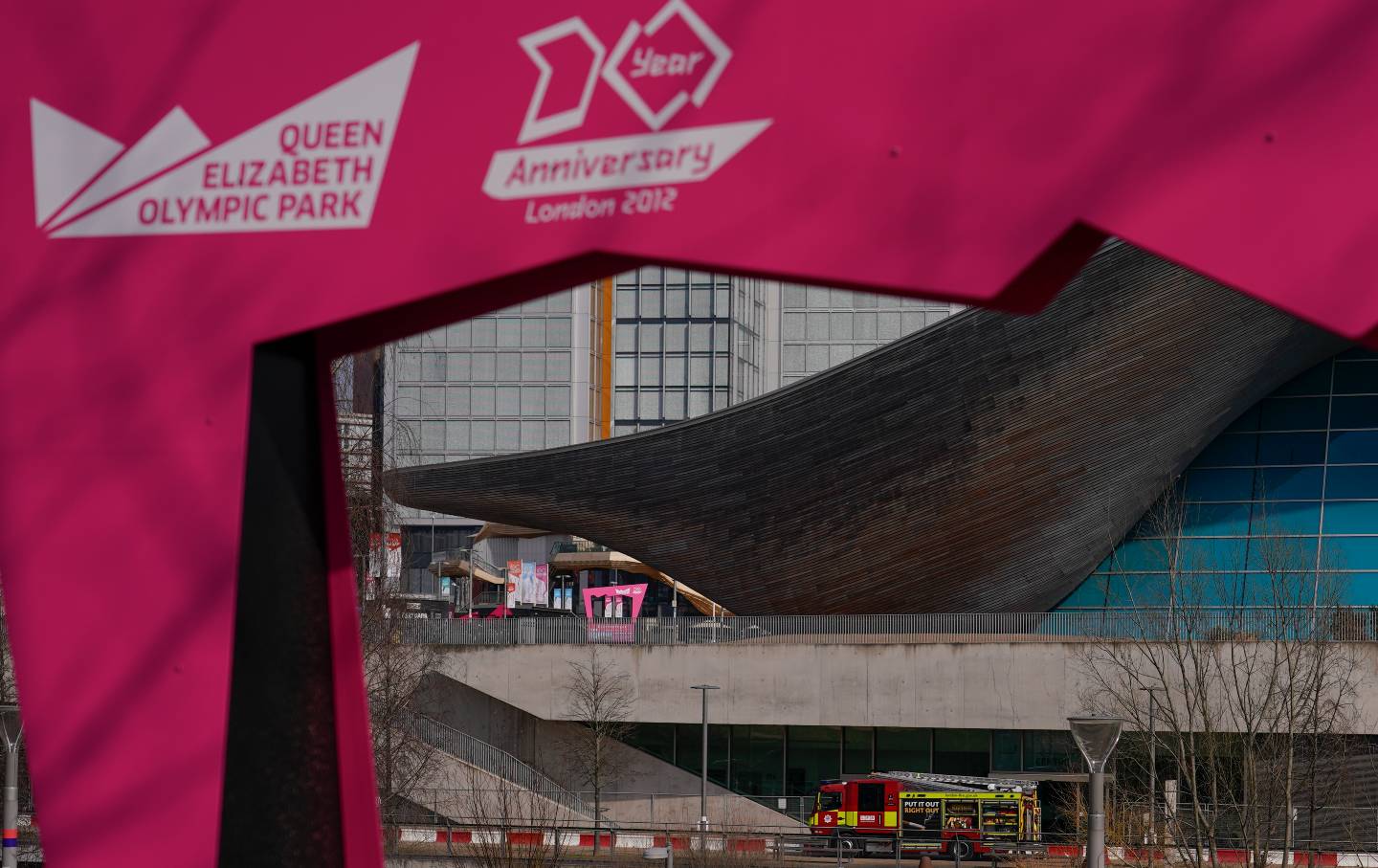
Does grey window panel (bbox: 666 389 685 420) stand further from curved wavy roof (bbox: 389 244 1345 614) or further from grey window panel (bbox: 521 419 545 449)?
curved wavy roof (bbox: 389 244 1345 614)

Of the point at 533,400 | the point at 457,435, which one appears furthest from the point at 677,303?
the point at 457,435

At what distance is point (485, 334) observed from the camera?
239 feet

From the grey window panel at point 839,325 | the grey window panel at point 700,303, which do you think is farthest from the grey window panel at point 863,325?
the grey window panel at point 700,303

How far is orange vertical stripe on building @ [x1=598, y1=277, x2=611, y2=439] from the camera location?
7519 cm

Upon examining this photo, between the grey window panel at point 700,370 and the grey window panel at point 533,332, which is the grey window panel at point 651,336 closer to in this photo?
the grey window panel at point 700,370

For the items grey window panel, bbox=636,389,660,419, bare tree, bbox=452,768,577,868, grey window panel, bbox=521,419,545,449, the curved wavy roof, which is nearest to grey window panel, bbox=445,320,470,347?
grey window panel, bbox=521,419,545,449

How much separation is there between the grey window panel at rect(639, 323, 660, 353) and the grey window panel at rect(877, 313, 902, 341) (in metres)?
10.4

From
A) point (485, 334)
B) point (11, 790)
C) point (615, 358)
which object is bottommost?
point (11, 790)

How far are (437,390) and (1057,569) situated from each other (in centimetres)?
4063

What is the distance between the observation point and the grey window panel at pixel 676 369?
76.1 metres

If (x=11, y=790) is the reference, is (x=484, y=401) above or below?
above

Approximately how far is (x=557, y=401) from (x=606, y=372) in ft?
10.2

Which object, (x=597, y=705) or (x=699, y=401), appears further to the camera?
(x=699, y=401)

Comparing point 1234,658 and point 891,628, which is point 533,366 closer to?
point 891,628
